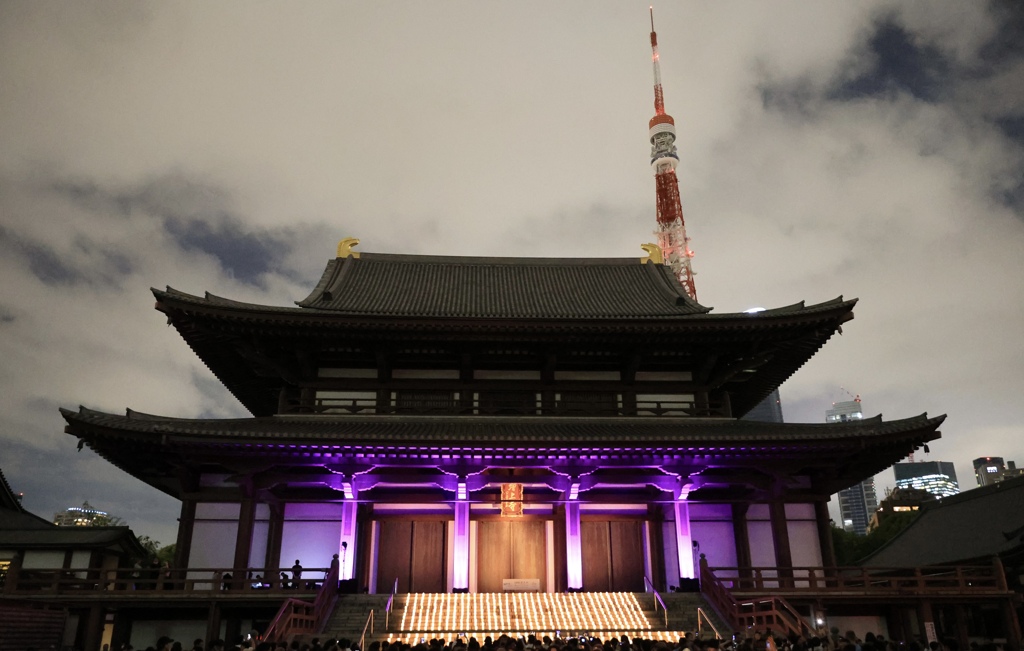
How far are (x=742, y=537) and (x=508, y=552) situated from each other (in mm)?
7771

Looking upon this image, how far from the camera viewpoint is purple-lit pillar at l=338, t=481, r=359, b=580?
22.3 metres

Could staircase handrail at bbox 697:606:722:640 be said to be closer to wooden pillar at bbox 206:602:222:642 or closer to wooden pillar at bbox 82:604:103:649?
wooden pillar at bbox 206:602:222:642

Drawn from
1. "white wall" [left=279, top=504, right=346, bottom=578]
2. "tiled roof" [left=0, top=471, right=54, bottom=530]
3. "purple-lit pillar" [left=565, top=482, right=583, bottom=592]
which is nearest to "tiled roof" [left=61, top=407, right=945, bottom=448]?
"purple-lit pillar" [left=565, top=482, right=583, bottom=592]

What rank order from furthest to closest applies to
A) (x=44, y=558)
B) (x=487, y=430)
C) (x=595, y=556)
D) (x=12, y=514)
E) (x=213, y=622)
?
(x=12, y=514)
(x=44, y=558)
(x=595, y=556)
(x=487, y=430)
(x=213, y=622)

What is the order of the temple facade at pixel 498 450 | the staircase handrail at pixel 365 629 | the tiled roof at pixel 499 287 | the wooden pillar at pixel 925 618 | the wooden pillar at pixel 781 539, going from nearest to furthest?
the staircase handrail at pixel 365 629, the wooden pillar at pixel 925 618, the temple facade at pixel 498 450, the wooden pillar at pixel 781 539, the tiled roof at pixel 499 287

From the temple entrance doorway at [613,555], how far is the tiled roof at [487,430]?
3.83 m

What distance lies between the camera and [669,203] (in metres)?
72.6

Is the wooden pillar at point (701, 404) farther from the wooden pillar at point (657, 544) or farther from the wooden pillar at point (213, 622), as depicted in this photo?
the wooden pillar at point (213, 622)

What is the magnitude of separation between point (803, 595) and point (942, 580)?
440cm

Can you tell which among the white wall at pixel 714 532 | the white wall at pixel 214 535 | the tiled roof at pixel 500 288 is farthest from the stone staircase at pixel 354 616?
the white wall at pixel 714 532

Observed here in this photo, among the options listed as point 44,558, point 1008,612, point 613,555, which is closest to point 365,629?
point 613,555

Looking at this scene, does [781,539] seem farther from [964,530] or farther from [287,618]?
[964,530]

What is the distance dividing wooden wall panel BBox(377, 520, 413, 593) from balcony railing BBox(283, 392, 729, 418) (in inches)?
152

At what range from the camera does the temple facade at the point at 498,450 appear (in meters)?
22.2
